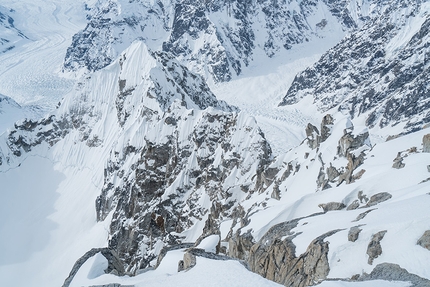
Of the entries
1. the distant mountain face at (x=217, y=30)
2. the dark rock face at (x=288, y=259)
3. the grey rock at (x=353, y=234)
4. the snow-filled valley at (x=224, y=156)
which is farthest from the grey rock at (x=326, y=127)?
the distant mountain face at (x=217, y=30)

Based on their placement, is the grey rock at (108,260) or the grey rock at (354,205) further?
the grey rock at (354,205)

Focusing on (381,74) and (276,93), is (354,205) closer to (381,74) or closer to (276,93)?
(381,74)

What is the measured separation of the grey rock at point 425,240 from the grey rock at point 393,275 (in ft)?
4.10

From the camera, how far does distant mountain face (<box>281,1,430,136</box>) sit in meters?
93.6

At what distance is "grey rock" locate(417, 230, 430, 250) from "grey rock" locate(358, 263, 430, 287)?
1.25 m

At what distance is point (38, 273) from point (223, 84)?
4175 inches

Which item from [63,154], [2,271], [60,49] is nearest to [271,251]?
[2,271]

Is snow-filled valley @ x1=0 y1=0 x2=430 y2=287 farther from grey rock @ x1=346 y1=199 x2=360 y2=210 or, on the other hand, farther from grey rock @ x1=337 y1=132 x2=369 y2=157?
grey rock @ x1=346 y1=199 x2=360 y2=210

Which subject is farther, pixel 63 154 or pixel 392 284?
pixel 63 154

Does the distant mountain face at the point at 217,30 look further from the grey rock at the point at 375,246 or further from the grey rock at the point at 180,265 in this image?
the grey rock at the point at 375,246

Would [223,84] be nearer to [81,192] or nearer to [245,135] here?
[81,192]

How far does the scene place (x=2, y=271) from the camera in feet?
207

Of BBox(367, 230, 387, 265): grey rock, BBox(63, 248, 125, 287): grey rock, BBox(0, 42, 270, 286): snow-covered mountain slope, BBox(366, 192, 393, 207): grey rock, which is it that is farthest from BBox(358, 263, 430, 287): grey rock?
BBox(0, 42, 270, 286): snow-covered mountain slope

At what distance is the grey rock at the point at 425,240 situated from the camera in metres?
13.8
